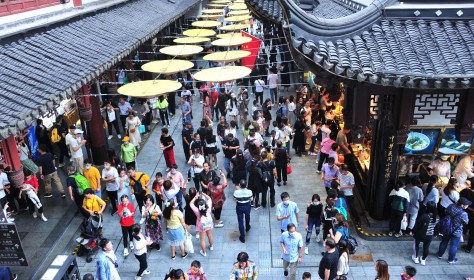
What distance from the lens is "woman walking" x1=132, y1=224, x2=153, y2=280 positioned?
336 inches

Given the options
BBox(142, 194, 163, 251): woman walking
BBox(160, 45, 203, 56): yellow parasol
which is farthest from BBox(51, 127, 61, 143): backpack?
BBox(142, 194, 163, 251): woman walking

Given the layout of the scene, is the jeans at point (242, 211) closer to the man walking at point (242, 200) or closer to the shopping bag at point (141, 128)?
the man walking at point (242, 200)

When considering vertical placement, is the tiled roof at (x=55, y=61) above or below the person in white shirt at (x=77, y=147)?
above

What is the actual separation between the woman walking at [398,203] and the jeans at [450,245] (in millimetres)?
1059

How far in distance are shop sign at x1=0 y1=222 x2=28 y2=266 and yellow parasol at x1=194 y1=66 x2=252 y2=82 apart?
7371mm

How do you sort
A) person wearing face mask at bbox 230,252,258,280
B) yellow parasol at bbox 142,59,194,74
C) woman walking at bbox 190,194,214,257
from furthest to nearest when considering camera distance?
yellow parasol at bbox 142,59,194,74
woman walking at bbox 190,194,214,257
person wearing face mask at bbox 230,252,258,280

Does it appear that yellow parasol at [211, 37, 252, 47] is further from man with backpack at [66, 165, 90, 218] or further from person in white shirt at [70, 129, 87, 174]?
man with backpack at [66, 165, 90, 218]

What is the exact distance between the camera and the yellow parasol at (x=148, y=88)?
12.3 m

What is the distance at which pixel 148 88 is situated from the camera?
12.8 metres

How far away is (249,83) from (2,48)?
14128 mm

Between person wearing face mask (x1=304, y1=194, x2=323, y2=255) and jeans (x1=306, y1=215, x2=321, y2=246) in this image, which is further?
jeans (x1=306, y1=215, x2=321, y2=246)

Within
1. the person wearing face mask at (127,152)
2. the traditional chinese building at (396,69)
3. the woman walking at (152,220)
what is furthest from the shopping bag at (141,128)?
the traditional chinese building at (396,69)

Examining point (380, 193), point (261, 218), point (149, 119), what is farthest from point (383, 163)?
point (149, 119)

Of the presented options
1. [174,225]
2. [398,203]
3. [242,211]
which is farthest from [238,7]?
[174,225]
